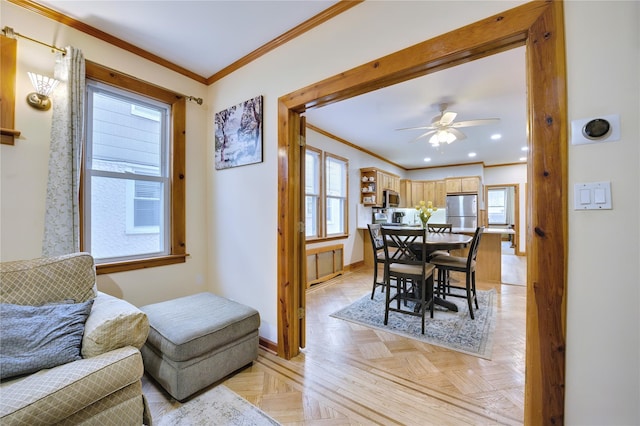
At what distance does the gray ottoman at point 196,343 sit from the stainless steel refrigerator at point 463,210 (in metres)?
6.47

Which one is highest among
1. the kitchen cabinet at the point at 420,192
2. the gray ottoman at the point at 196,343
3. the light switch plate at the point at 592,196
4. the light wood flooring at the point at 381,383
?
the kitchen cabinet at the point at 420,192

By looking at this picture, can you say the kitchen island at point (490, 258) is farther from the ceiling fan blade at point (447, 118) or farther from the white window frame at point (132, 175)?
the white window frame at point (132, 175)

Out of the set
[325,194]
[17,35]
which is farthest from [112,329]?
[325,194]

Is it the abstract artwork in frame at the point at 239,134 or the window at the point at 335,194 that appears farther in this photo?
the window at the point at 335,194

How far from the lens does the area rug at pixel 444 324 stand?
7.62 ft

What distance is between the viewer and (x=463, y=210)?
6926 millimetres

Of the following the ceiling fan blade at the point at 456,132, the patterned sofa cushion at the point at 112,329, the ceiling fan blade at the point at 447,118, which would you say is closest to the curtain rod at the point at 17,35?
the patterned sofa cushion at the point at 112,329

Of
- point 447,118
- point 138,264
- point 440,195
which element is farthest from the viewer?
point 440,195

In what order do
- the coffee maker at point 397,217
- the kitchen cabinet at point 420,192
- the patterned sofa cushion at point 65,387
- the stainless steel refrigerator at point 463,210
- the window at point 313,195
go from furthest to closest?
the kitchen cabinet at point 420,192
the stainless steel refrigerator at point 463,210
the coffee maker at point 397,217
the window at point 313,195
the patterned sofa cushion at point 65,387

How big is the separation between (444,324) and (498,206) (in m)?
7.37

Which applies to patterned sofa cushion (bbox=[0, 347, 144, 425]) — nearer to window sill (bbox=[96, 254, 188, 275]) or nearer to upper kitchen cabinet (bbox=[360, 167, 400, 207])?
window sill (bbox=[96, 254, 188, 275])

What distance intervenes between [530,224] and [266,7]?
7.18 ft

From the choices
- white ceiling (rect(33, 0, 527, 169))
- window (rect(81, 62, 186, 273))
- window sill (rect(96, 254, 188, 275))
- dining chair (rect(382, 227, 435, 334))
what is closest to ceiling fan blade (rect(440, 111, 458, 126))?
white ceiling (rect(33, 0, 527, 169))

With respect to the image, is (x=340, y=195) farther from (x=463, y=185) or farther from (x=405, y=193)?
(x=463, y=185)
